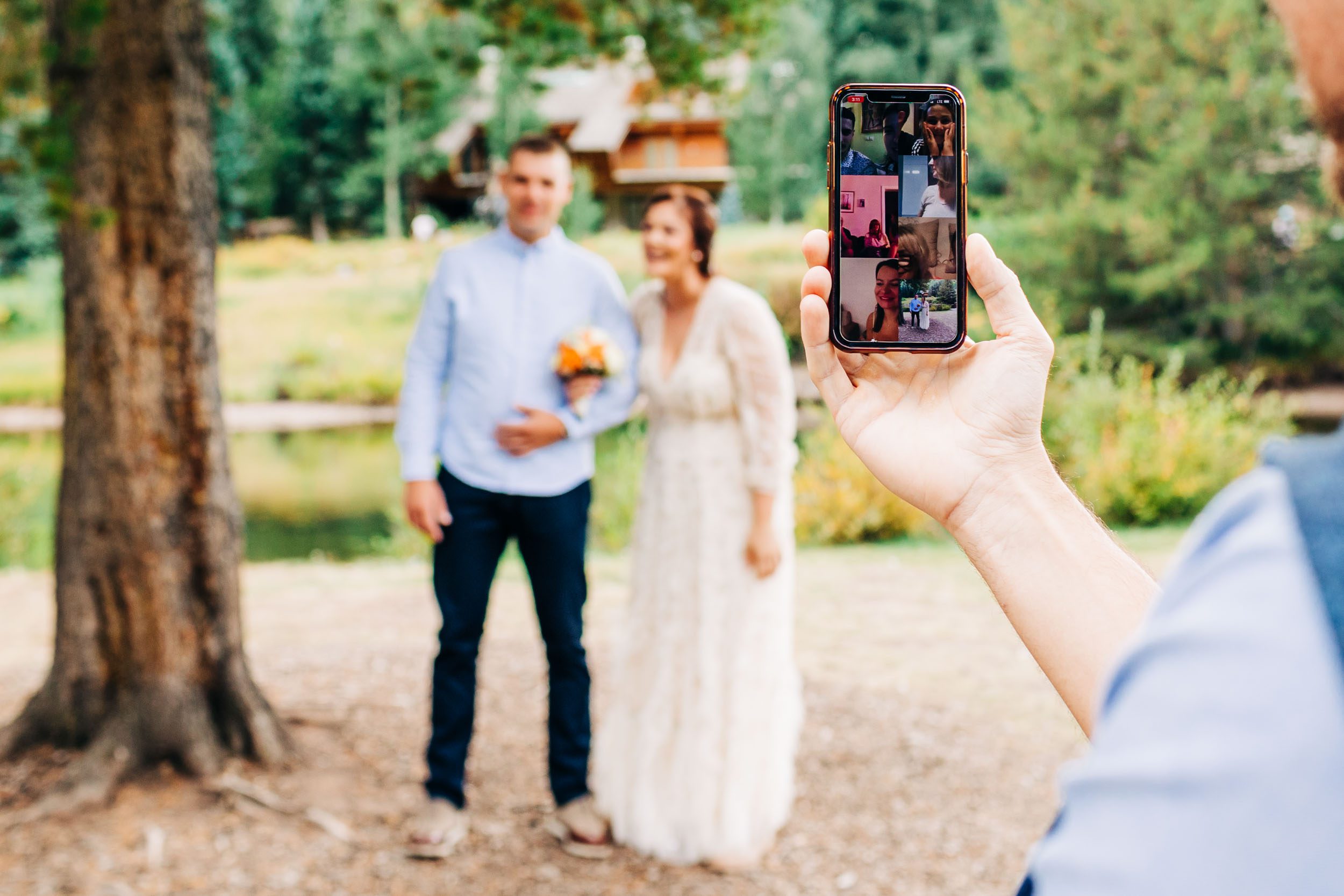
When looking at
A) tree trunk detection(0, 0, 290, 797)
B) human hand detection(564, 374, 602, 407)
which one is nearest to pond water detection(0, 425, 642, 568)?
tree trunk detection(0, 0, 290, 797)

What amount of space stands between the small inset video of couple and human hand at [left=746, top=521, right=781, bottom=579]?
6.90 feet

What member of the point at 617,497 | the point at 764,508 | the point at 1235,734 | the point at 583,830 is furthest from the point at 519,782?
the point at 617,497

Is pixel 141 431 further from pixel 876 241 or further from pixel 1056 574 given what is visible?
pixel 1056 574

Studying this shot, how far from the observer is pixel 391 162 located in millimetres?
31906

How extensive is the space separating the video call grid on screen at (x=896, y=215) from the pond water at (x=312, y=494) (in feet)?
18.2

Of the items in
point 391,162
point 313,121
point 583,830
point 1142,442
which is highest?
point 313,121

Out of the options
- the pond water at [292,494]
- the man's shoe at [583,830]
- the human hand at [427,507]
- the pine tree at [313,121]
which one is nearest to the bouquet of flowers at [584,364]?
the human hand at [427,507]

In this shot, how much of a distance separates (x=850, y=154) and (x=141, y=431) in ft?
9.89

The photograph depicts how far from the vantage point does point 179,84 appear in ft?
11.8

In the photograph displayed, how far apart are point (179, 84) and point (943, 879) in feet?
11.9

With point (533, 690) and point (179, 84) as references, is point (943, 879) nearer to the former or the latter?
point (533, 690)

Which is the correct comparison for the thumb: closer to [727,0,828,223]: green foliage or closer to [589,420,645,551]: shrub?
[589,420,645,551]: shrub

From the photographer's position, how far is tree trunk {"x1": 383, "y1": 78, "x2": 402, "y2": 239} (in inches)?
1242

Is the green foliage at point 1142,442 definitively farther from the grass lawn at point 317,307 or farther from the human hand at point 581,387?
the grass lawn at point 317,307
